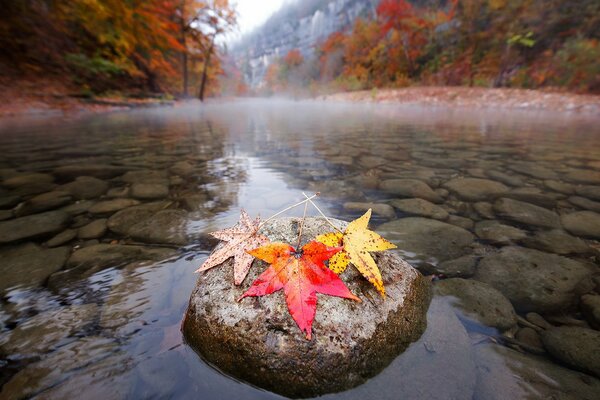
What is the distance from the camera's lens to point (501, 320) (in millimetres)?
1297

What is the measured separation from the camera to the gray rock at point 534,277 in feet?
4.67

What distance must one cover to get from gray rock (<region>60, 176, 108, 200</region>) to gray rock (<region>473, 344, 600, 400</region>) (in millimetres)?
3196

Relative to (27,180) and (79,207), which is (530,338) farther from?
(27,180)

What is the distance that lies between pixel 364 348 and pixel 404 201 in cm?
189

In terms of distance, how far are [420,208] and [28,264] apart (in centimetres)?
276

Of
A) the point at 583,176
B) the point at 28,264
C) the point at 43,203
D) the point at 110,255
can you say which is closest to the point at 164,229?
the point at 110,255

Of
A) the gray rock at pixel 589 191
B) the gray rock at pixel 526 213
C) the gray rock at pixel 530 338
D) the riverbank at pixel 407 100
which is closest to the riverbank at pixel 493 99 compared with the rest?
the riverbank at pixel 407 100

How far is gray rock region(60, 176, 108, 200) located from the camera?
9.27 feet

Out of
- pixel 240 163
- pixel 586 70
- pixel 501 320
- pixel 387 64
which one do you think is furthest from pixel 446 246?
pixel 387 64

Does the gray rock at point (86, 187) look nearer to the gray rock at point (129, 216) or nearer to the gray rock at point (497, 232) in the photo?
the gray rock at point (129, 216)

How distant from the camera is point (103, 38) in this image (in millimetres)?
11953

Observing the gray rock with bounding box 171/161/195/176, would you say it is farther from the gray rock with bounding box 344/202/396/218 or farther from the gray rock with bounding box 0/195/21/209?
the gray rock with bounding box 344/202/396/218

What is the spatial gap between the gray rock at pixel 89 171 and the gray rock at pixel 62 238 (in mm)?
1522

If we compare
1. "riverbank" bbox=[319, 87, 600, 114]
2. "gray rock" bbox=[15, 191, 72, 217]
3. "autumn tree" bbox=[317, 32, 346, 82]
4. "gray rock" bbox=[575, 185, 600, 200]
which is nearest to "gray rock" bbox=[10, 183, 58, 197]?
"gray rock" bbox=[15, 191, 72, 217]
